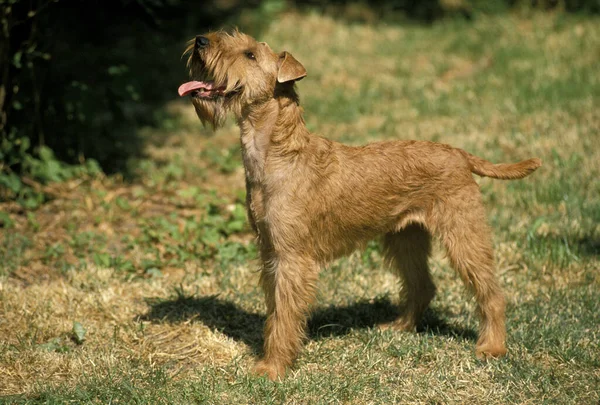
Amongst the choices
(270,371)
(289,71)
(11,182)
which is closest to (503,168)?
(289,71)

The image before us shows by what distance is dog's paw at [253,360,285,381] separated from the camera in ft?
14.4

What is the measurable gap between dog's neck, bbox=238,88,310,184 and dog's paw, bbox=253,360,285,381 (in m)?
1.14

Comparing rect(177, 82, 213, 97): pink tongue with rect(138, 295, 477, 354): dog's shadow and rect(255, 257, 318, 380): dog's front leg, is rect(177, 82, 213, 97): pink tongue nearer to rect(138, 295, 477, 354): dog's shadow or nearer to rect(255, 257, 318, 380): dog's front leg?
rect(255, 257, 318, 380): dog's front leg

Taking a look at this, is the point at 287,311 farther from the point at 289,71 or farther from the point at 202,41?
the point at 202,41

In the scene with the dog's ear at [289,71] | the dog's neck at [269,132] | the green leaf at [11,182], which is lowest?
the green leaf at [11,182]

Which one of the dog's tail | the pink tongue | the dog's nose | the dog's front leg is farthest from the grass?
the dog's nose

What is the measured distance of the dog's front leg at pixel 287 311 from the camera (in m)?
4.38

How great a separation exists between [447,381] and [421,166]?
135cm

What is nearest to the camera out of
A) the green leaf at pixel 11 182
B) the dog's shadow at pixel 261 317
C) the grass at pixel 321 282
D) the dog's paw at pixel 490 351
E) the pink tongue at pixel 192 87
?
the grass at pixel 321 282

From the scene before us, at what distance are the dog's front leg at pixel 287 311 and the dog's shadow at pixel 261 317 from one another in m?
0.50

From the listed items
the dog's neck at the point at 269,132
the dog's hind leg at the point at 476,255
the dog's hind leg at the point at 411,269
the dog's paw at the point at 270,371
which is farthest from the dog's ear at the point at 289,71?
the dog's paw at the point at 270,371

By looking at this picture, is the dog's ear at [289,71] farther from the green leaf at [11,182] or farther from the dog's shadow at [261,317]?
the green leaf at [11,182]

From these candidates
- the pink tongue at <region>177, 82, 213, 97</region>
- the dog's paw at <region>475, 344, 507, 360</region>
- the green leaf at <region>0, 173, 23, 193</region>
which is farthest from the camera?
the green leaf at <region>0, 173, 23, 193</region>

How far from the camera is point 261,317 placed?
534 centimetres
